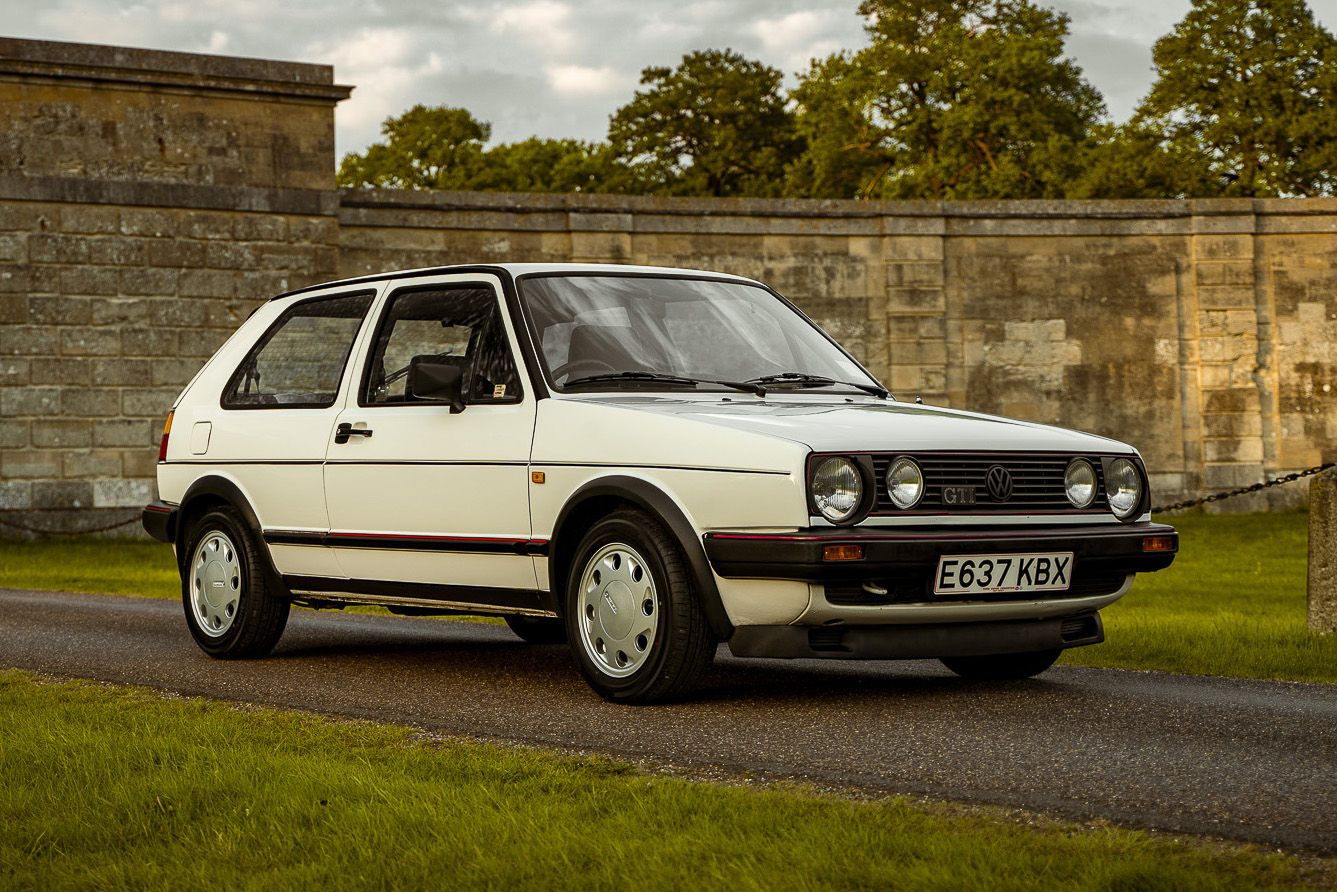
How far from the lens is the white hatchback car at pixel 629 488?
5863 millimetres

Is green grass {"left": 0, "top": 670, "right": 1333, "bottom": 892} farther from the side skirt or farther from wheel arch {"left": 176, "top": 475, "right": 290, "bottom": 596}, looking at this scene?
wheel arch {"left": 176, "top": 475, "right": 290, "bottom": 596}

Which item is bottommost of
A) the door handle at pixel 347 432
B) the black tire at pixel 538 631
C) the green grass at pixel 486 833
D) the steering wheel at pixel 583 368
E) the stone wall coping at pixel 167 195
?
the black tire at pixel 538 631

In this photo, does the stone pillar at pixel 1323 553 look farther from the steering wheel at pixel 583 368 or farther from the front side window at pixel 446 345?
the front side window at pixel 446 345

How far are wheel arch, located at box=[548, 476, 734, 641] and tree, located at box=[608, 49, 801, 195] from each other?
45.5 meters

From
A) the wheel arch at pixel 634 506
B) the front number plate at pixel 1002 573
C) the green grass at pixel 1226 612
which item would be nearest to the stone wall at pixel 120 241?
the green grass at pixel 1226 612

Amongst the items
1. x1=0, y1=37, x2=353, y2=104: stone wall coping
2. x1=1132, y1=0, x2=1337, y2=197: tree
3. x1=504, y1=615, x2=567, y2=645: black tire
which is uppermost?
x1=1132, y1=0, x2=1337, y2=197: tree

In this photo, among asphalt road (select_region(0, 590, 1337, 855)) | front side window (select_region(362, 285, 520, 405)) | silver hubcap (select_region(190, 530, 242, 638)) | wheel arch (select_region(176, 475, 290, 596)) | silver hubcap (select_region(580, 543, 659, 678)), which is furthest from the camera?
silver hubcap (select_region(190, 530, 242, 638))

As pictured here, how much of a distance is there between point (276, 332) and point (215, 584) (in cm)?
134

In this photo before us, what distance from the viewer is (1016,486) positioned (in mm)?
6168

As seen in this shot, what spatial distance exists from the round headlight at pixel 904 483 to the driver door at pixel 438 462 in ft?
5.20

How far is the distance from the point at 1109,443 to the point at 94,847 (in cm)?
420

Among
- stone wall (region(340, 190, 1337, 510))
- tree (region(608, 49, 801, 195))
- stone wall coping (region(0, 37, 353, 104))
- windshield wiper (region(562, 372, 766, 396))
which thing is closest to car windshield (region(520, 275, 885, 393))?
windshield wiper (region(562, 372, 766, 396))

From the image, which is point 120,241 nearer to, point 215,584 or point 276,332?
point 276,332

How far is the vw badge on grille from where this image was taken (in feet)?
20.0
